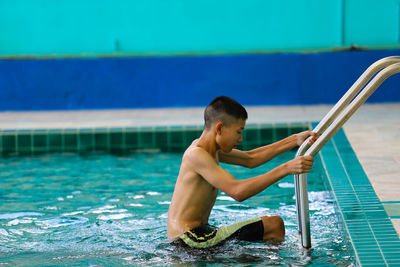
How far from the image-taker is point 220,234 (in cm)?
358

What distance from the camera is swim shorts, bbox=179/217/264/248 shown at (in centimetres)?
353

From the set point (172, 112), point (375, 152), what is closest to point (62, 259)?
point (375, 152)

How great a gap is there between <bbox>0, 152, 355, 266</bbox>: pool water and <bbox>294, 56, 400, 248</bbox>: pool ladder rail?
0.25 metres

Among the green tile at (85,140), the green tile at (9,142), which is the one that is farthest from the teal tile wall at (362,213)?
the green tile at (9,142)

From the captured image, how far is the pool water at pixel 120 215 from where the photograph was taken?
11.9 ft

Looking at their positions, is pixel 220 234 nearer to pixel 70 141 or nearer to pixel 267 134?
pixel 267 134

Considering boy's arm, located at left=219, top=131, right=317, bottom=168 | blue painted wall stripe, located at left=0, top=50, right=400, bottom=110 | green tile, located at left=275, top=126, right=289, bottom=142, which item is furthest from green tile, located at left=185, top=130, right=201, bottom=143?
boy's arm, located at left=219, top=131, right=317, bottom=168

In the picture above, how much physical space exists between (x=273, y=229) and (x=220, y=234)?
32 cm

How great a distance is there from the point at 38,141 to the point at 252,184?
5.01 meters

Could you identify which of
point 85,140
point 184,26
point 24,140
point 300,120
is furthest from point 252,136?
point 184,26

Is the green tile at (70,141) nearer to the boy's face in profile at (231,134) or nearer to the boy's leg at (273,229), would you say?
the boy's leg at (273,229)

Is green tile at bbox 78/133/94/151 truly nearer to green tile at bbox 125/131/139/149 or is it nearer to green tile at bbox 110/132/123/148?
green tile at bbox 110/132/123/148

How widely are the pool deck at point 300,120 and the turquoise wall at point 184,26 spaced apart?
1.44 meters

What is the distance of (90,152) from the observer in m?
7.58
